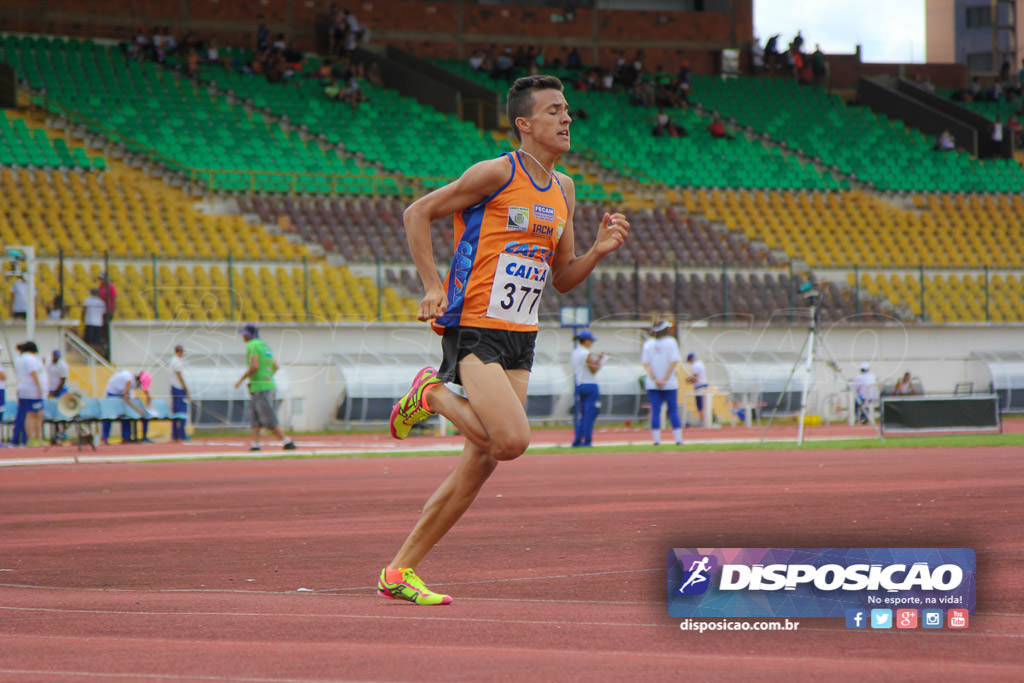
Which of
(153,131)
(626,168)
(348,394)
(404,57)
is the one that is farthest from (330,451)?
(404,57)

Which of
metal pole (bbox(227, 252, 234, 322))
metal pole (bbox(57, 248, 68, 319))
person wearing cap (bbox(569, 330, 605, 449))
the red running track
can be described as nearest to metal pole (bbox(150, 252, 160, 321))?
metal pole (bbox(227, 252, 234, 322))

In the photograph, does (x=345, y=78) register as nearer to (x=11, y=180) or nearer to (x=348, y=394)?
(x=11, y=180)

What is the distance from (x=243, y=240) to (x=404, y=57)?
1550cm

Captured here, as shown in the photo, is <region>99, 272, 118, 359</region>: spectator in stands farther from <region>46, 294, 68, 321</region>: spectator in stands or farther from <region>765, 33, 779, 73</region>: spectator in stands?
<region>765, 33, 779, 73</region>: spectator in stands

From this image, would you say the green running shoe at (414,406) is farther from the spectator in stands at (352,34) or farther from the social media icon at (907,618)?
the spectator in stands at (352,34)

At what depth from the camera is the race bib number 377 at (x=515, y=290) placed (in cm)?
649

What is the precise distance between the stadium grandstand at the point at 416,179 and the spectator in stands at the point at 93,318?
1.11 feet

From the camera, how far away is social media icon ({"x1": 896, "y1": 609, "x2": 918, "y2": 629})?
4.77m

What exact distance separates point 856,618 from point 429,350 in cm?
2808

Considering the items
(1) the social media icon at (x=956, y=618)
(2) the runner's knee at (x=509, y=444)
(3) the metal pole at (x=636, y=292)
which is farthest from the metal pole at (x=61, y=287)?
(1) the social media icon at (x=956, y=618)

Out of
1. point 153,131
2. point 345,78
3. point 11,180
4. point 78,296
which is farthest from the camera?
point 345,78

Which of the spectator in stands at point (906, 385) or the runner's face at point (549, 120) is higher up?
the runner's face at point (549, 120)

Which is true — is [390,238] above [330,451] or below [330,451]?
above

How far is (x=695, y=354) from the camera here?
3531cm
